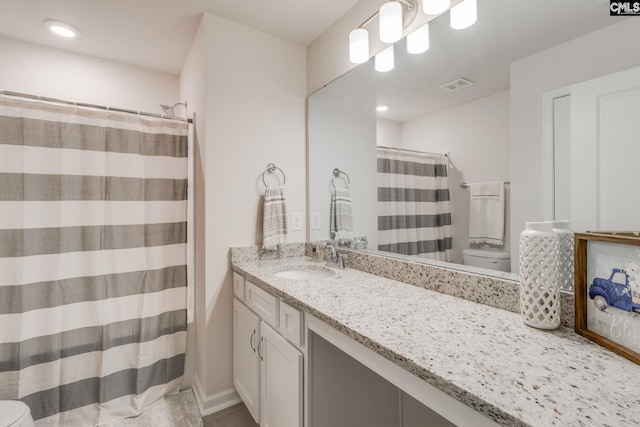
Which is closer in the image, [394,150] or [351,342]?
[351,342]

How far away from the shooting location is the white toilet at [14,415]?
1204mm

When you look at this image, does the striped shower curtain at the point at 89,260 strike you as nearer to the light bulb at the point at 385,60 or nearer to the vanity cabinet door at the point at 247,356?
the vanity cabinet door at the point at 247,356

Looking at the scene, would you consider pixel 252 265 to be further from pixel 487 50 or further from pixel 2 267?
pixel 487 50

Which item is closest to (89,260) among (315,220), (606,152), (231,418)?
(231,418)

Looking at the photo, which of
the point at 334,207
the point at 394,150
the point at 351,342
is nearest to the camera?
the point at 351,342

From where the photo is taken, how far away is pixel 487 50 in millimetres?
1114

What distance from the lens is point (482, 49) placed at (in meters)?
1.13

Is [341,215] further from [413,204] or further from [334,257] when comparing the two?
[413,204]

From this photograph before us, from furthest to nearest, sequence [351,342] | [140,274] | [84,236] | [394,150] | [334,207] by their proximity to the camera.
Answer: [334,207]
[140,274]
[84,236]
[394,150]
[351,342]

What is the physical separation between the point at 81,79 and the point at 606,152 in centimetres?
296

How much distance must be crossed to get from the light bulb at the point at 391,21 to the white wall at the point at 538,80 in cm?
58

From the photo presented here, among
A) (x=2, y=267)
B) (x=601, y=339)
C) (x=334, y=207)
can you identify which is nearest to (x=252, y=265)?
(x=334, y=207)

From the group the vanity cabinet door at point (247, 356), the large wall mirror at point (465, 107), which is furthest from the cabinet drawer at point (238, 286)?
the large wall mirror at point (465, 107)

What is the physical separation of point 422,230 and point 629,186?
0.73 metres
